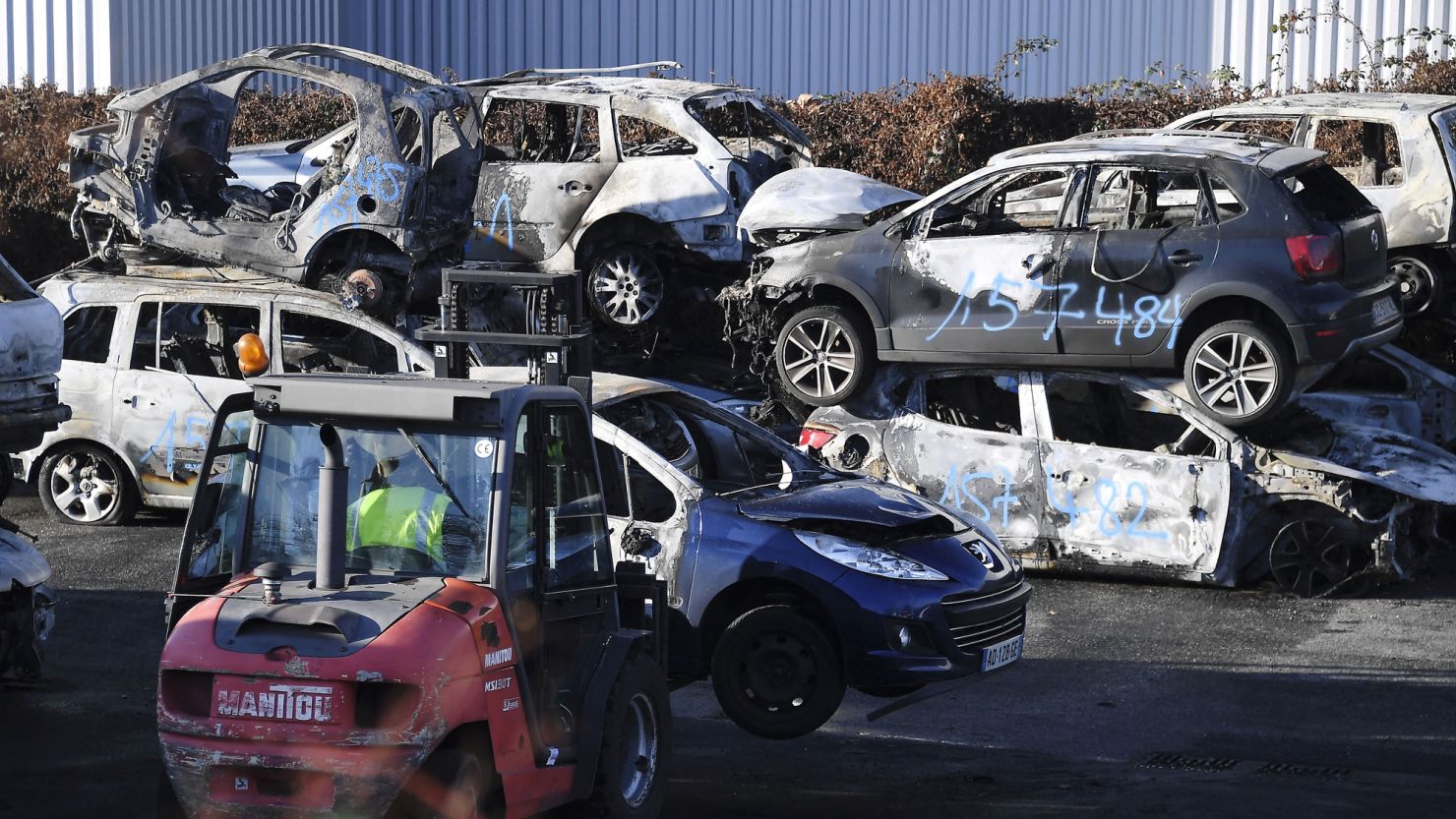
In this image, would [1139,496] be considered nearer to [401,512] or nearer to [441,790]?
[401,512]

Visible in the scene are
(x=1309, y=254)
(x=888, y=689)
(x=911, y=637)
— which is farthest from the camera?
(x=1309, y=254)

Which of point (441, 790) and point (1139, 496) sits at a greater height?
point (1139, 496)

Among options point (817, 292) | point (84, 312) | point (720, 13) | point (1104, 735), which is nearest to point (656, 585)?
point (1104, 735)

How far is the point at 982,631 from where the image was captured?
8.26 meters

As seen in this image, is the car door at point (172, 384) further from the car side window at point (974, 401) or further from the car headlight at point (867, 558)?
the car headlight at point (867, 558)

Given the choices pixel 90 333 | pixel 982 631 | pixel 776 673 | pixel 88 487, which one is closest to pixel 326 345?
pixel 90 333

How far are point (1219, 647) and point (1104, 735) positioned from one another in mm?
1821

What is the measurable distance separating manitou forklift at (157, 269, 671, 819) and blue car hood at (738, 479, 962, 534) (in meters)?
1.72

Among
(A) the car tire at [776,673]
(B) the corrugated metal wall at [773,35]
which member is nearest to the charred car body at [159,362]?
(A) the car tire at [776,673]

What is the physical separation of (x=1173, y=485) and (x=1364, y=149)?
4556mm

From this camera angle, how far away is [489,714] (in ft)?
19.0

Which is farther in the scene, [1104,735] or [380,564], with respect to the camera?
[1104,735]

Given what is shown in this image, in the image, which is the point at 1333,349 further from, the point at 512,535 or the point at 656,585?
the point at 512,535

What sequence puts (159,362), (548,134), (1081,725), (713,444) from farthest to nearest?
(548,134), (159,362), (713,444), (1081,725)
